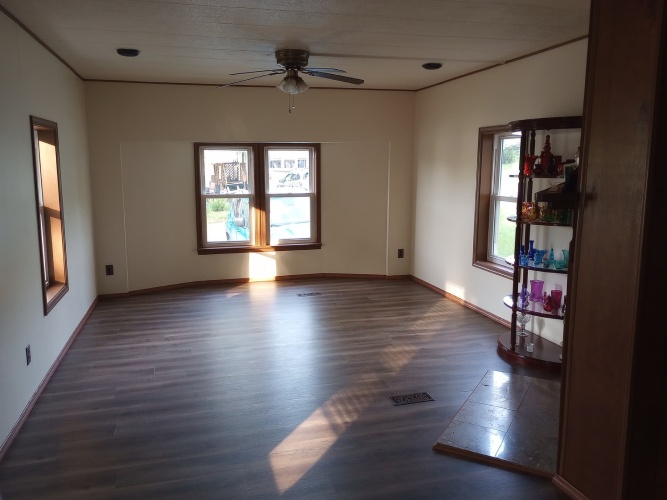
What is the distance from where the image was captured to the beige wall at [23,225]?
10.3 feet

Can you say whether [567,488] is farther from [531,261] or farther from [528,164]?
[528,164]

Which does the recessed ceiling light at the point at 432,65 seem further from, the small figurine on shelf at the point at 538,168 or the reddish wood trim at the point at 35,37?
the reddish wood trim at the point at 35,37

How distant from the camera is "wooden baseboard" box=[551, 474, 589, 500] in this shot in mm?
2549

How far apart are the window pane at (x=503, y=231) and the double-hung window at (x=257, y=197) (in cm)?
249

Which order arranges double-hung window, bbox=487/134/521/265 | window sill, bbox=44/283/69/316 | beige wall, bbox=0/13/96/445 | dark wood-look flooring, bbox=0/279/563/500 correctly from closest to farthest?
1. dark wood-look flooring, bbox=0/279/563/500
2. beige wall, bbox=0/13/96/445
3. window sill, bbox=44/283/69/316
4. double-hung window, bbox=487/134/521/265

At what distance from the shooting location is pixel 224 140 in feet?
21.2

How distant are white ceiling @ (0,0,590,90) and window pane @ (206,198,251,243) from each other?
1.88 meters

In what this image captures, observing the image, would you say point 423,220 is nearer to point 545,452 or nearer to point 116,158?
point 116,158

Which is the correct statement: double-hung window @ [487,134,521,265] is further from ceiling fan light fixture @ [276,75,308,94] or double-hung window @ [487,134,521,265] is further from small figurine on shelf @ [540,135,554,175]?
ceiling fan light fixture @ [276,75,308,94]

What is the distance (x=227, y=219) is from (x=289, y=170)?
102 centimetres

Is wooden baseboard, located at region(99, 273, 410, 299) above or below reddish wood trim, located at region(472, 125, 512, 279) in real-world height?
below

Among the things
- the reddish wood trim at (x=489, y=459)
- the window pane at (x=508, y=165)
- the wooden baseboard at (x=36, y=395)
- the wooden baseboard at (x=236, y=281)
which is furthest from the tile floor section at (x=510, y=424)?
the wooden baseboard at (x=236, y=281)

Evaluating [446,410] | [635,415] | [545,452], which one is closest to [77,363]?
[446,410]

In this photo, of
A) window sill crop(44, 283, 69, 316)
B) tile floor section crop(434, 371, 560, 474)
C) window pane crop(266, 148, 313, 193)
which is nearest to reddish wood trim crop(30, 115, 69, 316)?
window sill crop(44, 283, 69, 316)
